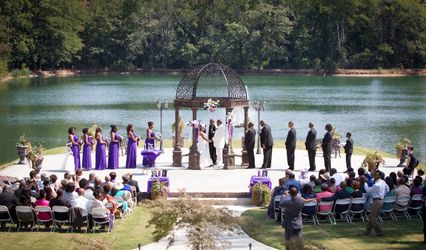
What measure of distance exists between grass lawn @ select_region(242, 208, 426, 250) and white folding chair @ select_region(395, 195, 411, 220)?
245mm

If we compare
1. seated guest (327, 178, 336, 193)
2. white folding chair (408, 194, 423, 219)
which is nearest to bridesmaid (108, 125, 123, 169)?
seated guest (327, 178, 336, 193)

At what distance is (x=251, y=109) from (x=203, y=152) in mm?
17802

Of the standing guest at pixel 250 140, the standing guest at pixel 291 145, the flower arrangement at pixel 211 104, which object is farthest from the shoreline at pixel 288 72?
the standing guest at pixel 291 145

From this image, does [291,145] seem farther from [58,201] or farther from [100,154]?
[58,201]

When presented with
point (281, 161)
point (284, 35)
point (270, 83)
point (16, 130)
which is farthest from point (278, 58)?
point (281, 161)

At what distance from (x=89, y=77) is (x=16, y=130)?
54.3m

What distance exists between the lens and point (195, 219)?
12641 millimetres

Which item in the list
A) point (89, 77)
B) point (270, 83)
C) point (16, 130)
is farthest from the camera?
point (89, 77)

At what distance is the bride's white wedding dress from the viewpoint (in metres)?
26.0

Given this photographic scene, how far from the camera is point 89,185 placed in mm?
18516

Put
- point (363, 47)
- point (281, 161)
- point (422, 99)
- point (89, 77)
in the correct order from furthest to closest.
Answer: point (363, 47), point (89, 77), point (422, 99), point (281, 161)

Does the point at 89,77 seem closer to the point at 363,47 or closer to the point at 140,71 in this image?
the point at 140,71

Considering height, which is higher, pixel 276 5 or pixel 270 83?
pixel 276 5

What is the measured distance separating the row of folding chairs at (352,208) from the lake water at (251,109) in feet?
41.7
